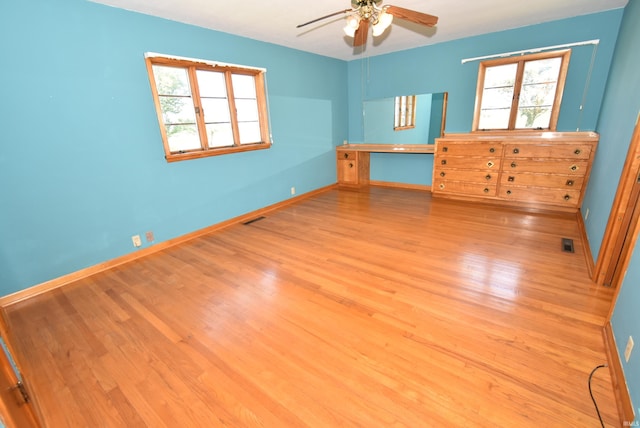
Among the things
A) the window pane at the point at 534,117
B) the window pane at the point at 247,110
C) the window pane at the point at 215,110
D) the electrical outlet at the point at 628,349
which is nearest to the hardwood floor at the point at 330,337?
the electrical outlet at the point at 628,349

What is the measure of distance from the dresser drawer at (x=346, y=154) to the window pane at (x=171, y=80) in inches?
125

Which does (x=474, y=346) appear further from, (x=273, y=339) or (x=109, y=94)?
(x=109, y=94)

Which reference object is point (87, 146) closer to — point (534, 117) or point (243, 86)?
point (243, 86)

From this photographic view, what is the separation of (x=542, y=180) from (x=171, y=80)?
16.5 ft

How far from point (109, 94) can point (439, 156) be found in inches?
177

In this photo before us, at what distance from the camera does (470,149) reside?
430 centimetres

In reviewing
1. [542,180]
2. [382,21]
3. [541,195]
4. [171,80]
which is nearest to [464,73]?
[542,180]

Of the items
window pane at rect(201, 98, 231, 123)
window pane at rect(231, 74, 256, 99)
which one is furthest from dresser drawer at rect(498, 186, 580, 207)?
A: window pane at rect(201, 98, 231, 123)

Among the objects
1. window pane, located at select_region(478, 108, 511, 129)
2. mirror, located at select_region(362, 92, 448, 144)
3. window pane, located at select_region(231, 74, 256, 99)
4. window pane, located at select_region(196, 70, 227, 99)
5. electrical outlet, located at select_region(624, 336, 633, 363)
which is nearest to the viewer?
electrical outlet, located at select_region(624, 336, 633, 363)

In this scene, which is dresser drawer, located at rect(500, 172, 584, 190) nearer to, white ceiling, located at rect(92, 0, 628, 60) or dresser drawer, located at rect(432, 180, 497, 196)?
dresser drawer, located at rect(432, 180, 497, 196)

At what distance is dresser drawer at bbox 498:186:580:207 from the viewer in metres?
3.76

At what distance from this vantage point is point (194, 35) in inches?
130

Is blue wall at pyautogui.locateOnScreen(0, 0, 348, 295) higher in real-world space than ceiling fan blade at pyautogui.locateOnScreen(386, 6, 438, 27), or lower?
lower

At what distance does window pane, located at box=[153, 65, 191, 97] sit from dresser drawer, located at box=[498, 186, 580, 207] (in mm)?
4631
